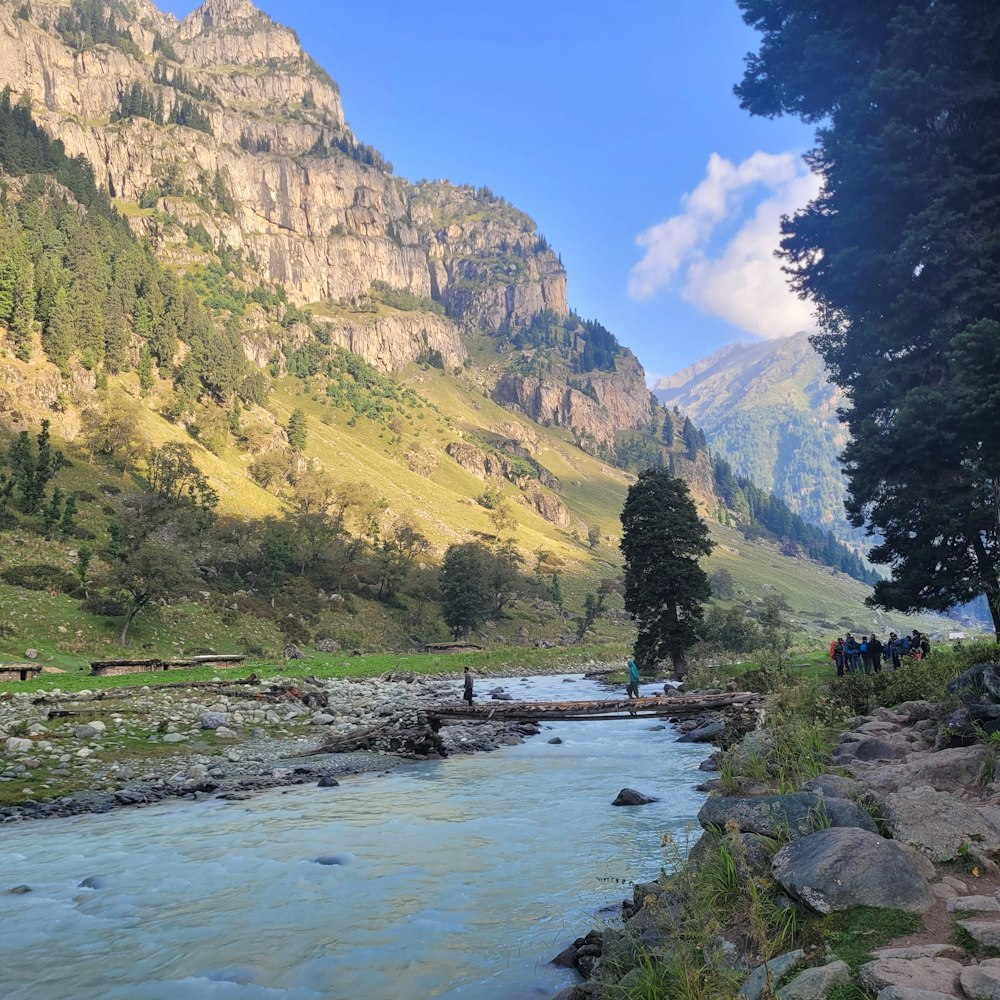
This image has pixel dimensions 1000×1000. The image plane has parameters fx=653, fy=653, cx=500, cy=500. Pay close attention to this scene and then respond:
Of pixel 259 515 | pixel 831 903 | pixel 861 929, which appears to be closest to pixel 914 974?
pixel 861 929

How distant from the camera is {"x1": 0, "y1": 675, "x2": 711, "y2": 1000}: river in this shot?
25.3ft

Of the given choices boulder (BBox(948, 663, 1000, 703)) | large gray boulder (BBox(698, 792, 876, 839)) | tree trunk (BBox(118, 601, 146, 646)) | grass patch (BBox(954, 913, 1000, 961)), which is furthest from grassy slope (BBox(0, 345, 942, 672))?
grass patch (BBox(954, 913, 1000, 961))

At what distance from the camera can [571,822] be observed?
559 inches

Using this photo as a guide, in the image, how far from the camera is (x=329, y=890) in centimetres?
1052

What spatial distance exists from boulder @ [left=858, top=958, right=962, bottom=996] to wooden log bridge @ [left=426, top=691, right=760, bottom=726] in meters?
20.3

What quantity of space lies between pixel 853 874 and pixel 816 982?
60.2 inches

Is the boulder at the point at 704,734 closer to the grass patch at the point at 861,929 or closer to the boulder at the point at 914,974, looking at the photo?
the grass patch at the point at 861,929

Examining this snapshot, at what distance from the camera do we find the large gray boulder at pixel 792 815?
24.5 feet

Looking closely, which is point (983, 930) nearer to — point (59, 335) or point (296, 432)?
point (59, 335)

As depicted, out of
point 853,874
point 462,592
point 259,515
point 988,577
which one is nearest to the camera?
point 853,874

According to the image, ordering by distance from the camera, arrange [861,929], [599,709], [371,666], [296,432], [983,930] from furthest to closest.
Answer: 1. [296,432]
2. [371,666]
3. [599,709]
4. [861,929]
5. [983,930]

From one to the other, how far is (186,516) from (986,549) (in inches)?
2916

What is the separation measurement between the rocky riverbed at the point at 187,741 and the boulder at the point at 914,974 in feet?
52.4

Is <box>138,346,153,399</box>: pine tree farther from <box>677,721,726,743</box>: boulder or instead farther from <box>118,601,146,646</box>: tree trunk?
<box>677,721,726,743</box>: boulder
